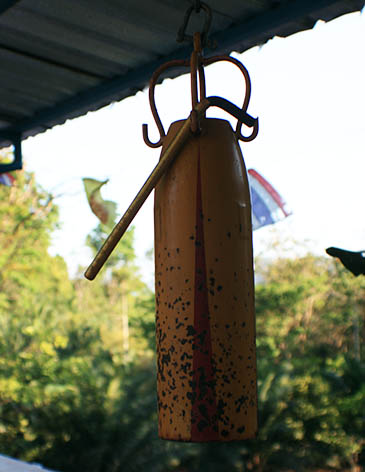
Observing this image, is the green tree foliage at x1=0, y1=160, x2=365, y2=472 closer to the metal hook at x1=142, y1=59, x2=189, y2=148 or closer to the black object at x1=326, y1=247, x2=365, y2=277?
the black object at x1=326, y1=247, x2=365, y2=277

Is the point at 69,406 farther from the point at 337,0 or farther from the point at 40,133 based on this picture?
the point at 337,0

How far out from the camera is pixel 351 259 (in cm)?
90

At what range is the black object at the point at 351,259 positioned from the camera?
892mm

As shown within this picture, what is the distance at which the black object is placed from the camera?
89 centimetres

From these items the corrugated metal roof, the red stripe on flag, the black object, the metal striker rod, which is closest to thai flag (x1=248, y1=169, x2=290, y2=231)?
the red stripe on flag

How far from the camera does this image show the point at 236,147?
707 millimetres

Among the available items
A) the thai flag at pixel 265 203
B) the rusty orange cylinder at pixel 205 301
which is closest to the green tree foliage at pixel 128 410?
the thai flag at pixel 265 203

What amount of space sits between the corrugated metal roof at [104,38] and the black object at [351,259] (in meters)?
0.54

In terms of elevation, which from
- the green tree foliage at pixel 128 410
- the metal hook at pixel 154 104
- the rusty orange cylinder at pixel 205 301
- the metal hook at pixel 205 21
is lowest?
the green tree foliage at pixel 128 410

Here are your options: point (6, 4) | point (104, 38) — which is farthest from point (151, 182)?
point (104, 38)

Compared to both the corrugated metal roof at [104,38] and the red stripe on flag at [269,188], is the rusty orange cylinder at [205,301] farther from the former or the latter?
the red stripe on flag at [269,188]

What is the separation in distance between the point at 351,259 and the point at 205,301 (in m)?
0.35

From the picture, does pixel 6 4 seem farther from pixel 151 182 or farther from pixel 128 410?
pixel 128 410

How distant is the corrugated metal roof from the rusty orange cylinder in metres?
0.68
